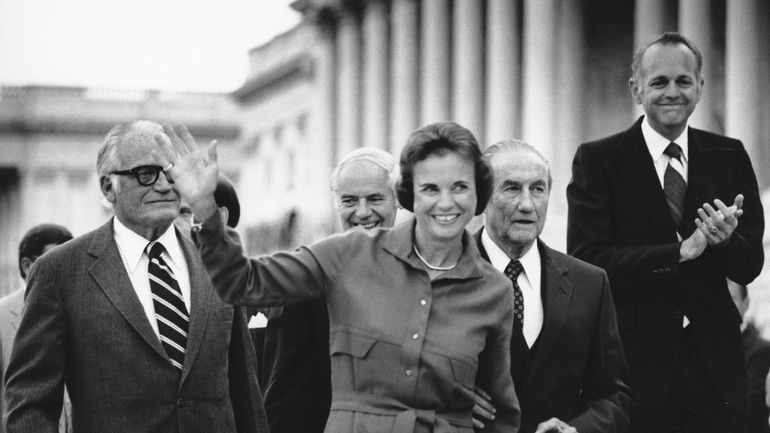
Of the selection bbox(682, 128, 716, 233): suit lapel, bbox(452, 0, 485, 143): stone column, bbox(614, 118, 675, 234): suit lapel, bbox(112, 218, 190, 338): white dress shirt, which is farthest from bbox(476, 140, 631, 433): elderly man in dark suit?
bbox(452, 0, 485, 143): stone column

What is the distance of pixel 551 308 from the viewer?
711cm

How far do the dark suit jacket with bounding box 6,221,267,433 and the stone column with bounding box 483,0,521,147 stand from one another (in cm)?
3451

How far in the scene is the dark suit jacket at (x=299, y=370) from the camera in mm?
7562

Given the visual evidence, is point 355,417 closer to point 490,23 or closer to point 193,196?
point 193,196

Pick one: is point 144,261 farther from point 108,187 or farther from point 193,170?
point 193,170

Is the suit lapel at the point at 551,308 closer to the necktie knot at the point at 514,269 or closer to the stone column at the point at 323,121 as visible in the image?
the necktie knot at the point at 514,269

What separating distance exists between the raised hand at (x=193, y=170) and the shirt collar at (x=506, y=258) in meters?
1.94

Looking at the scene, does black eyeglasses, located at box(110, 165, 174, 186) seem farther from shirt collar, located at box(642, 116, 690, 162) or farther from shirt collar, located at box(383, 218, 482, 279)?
shirt collar, located at box(642, 116, 690, 162)

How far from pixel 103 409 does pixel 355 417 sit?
1575mm

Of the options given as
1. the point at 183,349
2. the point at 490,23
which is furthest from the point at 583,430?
the point at 490,23

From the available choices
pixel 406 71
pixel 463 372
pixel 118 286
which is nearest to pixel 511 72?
pixel 406 71

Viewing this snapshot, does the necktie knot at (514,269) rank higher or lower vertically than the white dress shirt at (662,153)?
lower

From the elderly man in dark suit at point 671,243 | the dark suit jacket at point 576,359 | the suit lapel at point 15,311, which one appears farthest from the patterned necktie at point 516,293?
the suit lapel at point 15,311

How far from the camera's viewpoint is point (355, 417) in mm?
5824
